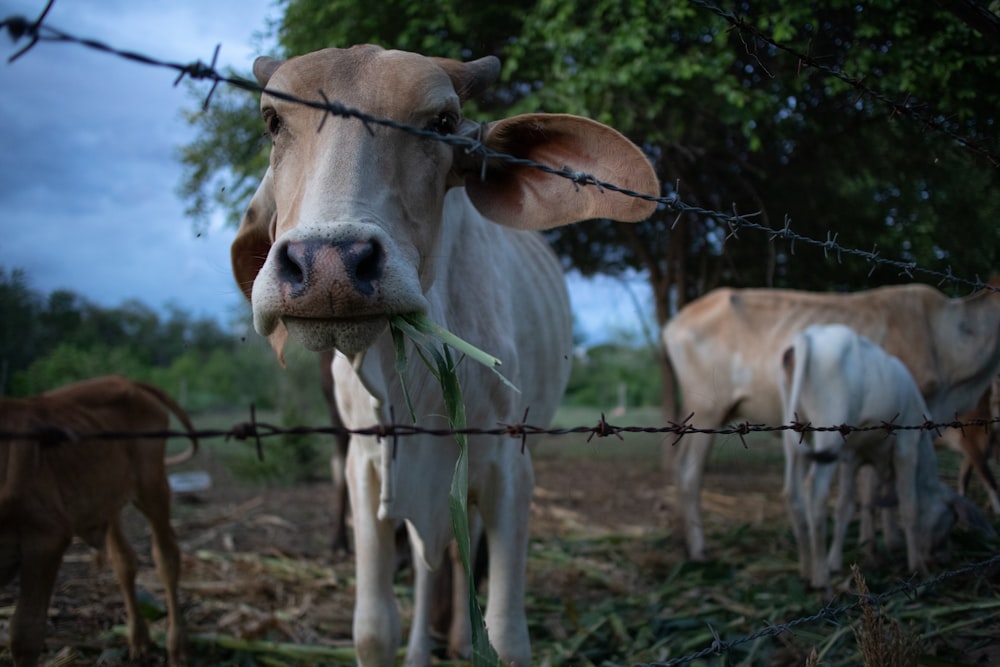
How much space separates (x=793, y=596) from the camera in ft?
14.2

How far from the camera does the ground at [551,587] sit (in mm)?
3787

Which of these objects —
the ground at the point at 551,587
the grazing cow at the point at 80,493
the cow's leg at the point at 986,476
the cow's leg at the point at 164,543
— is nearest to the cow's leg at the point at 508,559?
the ground at the point at 551,587

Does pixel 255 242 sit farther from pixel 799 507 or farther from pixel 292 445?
pixel 292 445

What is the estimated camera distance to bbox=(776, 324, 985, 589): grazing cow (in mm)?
4715

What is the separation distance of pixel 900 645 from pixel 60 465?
3367 millimetres

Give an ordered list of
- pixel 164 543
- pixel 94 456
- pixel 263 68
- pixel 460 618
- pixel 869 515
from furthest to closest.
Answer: pixel 869 515, pixel 164 543, pixel 460 618, pixel 94 456, pixel 263 68

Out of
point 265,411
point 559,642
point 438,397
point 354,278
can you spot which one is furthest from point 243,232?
point 265,411

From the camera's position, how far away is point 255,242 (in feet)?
8.50

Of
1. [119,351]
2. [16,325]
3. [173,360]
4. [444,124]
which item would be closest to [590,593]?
[444,124]

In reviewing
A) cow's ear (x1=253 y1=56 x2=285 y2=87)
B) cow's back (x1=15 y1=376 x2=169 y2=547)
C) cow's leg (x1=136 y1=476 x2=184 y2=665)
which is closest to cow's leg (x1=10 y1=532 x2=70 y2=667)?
cow's back (x1=15 y1=376 x2=169 y2=547)

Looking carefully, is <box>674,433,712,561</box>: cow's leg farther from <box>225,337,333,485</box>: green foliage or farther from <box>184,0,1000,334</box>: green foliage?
<box>225,337,333,485</box>: green foliage

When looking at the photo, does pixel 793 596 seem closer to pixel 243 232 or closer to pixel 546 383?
pixel 546 383

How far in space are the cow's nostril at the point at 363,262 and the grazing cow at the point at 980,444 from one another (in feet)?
16.9

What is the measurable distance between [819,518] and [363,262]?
395cm
